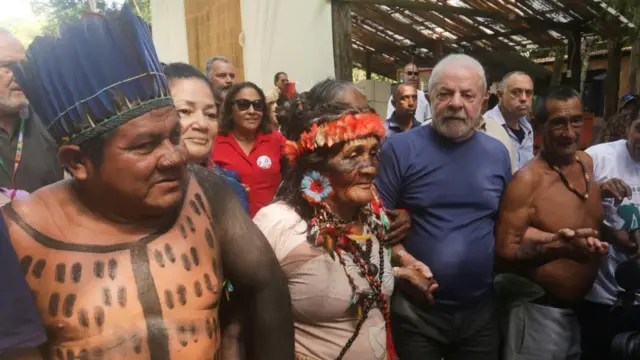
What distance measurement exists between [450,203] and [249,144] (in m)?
1.56

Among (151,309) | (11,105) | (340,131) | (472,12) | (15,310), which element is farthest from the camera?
(472,12)

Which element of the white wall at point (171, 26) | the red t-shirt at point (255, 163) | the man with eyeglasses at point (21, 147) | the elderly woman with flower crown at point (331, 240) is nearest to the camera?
the elderly woman with flower crown at point (331, 240)

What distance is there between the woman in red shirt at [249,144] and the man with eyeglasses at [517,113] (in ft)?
6.61

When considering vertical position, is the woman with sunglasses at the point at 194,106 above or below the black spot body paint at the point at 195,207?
above

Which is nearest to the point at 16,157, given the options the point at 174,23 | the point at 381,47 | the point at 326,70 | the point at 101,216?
the point at 101,216

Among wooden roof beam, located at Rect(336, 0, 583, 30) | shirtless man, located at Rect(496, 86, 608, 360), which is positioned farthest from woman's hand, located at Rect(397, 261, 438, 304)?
wooden roof beam, located at Rect(336, 0, 583, 30)

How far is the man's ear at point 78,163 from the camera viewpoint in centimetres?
108

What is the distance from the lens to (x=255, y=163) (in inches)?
131

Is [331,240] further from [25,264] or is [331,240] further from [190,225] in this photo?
[25,264]

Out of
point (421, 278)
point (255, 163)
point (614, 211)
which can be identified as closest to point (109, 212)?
point (421, 278)

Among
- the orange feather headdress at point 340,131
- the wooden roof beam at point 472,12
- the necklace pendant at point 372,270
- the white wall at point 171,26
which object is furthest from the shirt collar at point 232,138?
the white wall at point 171,26

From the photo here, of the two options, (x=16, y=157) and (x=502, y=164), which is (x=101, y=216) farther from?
(x=502, y=164)

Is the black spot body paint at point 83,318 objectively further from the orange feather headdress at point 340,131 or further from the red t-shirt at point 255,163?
the red t-shirt at point 255,163

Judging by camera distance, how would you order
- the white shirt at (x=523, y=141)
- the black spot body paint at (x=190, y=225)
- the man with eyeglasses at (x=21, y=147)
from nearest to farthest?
the black spot body paint at (x=190, y=225), the man with eyeglasses at (x=21, y=147), the white shirt at (x=523, y=141)
